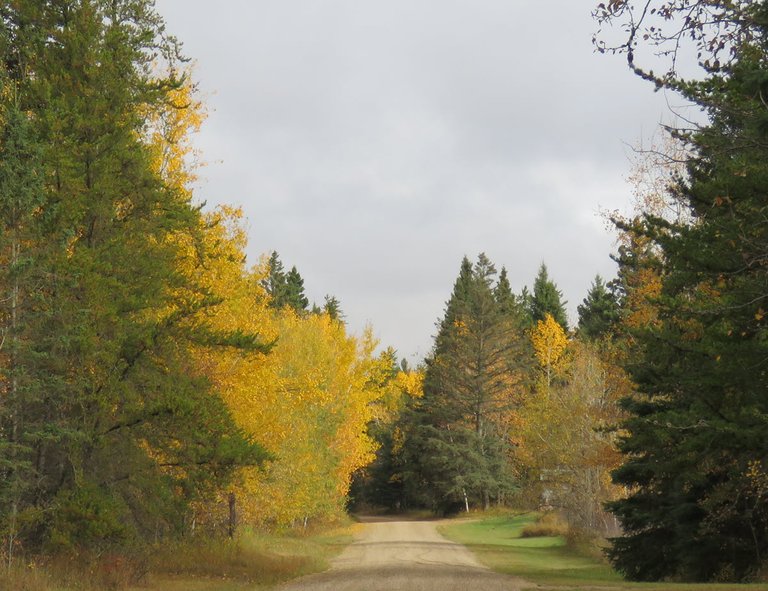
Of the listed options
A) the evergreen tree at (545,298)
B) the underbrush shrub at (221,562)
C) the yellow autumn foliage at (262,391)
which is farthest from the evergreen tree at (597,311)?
the underbrush shrub at (221,562)

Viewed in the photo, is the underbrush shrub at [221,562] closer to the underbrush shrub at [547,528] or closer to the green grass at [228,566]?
the green grass at [228,566]

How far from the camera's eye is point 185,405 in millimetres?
18641

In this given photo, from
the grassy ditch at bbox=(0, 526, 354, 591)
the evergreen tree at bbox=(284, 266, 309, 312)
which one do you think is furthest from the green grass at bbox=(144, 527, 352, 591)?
the evergreen tree at bbox=(284, 266, 309, 312)

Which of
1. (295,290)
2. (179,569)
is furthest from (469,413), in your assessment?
(179,569)

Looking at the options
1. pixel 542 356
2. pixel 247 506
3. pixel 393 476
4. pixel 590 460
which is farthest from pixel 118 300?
pixel 393 476

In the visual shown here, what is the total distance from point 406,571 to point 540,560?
31.7 feet

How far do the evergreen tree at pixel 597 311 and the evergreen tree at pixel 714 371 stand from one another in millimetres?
39187

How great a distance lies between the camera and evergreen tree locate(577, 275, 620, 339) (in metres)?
70.9

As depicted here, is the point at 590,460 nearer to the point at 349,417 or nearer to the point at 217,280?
the point at 217,280

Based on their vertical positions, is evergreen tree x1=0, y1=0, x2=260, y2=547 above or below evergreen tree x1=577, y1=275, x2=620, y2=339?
below

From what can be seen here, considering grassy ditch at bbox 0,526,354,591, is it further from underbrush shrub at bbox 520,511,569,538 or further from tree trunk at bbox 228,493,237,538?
underbrush shrub at bbox 520,511,569,538

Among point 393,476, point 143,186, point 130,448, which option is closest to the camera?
point 130,448

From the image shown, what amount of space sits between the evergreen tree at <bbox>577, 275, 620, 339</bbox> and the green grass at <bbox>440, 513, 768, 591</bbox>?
18276mm

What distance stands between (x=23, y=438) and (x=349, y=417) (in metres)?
37.3
